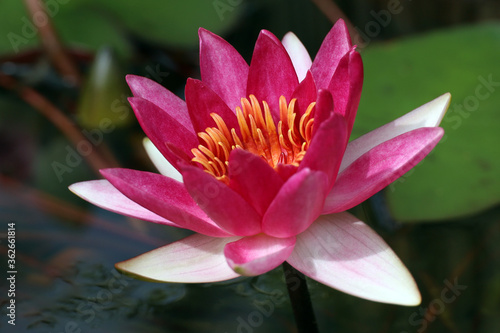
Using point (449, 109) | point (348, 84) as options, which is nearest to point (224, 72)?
point (348, 84)

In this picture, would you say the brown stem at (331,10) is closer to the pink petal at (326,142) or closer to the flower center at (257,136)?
the flower center at (257,136)

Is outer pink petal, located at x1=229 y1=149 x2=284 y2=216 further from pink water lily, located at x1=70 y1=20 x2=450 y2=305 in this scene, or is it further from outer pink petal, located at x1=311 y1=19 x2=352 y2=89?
outer pink petal, located at x1=311 y1=19 x2=352 y2=89

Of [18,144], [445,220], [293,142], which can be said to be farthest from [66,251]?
[445,220]

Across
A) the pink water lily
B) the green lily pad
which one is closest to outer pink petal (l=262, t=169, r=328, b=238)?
the pink water lily

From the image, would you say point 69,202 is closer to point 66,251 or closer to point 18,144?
point 66,251

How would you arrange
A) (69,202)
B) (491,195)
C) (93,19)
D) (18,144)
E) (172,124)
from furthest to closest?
(93,19)
(18,144)
(69,202)
(491,195)
(172,124)

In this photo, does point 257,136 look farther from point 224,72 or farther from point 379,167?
point 379,167
